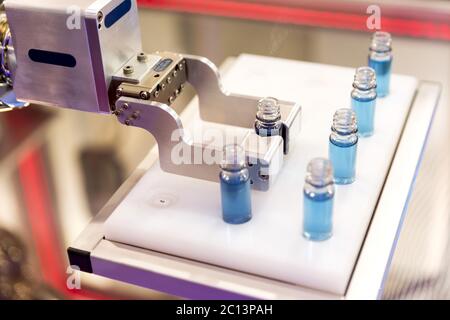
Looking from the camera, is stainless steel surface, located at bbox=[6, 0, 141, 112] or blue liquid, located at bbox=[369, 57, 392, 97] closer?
stainless steel surface, located at bbox=[6, 0, 141, 112]

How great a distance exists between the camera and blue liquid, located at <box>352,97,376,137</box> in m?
0.88

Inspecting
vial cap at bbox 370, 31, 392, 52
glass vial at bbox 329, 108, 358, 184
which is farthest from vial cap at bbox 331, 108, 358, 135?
vial cap at bbox 370, 31, 392, 52

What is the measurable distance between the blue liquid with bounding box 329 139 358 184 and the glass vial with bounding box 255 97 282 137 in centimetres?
6

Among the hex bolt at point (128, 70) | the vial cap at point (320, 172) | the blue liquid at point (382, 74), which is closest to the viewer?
the vial cap at point (320, 172)

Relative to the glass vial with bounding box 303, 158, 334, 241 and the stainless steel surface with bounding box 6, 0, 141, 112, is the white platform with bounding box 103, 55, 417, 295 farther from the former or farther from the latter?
the stainless steel surface with bounding box 6, 0, 141, 112

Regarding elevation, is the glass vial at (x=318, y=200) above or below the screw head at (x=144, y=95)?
below

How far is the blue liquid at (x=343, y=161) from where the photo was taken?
31.2 inches

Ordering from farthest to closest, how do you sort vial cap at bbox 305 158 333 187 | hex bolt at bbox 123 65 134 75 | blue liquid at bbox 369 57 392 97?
blue liquid at bbox 369 57 392 97, hex bolt at bbox 123 65 134 75, vial cap at bbox 305 158 333 187

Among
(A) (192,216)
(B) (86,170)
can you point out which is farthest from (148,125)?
(B) (86,170)

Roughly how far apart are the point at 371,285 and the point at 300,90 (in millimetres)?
359

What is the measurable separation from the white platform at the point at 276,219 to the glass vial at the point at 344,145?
16 mm

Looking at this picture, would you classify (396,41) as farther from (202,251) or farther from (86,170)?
(202,251)

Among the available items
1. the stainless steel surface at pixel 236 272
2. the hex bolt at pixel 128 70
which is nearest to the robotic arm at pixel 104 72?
the hex bolt at pixel 128 70

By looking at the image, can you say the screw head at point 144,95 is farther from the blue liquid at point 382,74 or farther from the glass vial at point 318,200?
the blue liquid at point 382,74
